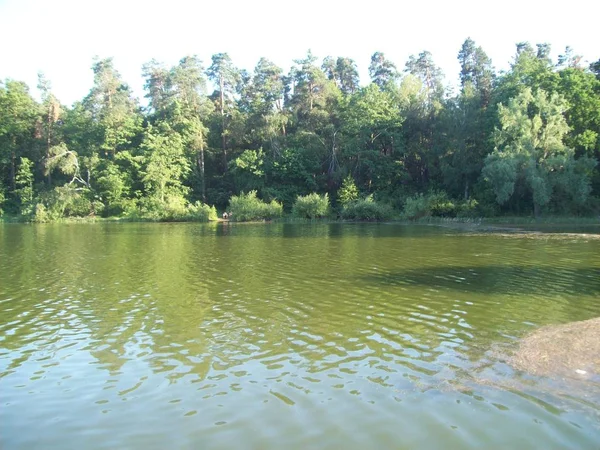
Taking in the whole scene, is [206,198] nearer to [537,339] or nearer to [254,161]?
[254,161]

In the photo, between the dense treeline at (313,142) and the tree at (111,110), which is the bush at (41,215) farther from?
the tree at (111,110)

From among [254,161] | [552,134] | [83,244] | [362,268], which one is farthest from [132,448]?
[254,161]

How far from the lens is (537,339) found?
30.6 feet

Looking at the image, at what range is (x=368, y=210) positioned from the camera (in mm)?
55781

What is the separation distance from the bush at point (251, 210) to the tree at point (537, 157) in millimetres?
24935

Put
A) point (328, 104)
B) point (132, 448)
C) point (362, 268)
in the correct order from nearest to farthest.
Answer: point (132, 448), point (362, 268), point (328, 104)

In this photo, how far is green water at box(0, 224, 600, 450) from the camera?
595cm

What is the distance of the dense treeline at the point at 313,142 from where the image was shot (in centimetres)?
4906

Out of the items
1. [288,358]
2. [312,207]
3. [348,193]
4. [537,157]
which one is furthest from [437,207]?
[288,358]

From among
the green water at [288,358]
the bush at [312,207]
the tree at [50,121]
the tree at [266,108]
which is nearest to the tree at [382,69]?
the tree at [266,108]

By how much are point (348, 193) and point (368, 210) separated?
5.47 meters

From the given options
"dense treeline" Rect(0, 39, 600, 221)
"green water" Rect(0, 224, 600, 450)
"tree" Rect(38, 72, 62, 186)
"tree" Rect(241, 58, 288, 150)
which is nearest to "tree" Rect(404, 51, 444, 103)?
"dense treeline" Rect(0, 39, 600, 221)

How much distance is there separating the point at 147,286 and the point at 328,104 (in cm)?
6145

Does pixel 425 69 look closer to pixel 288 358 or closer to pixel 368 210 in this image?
pixel 368 210
